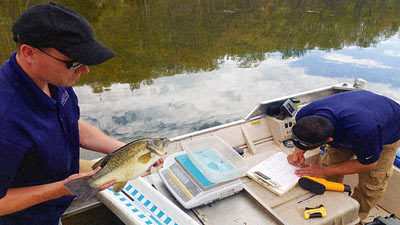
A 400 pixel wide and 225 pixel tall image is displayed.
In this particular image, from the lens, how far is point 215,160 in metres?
2.73

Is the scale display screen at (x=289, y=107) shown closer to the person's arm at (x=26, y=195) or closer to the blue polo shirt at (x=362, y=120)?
the blue polo shirt at (x=362, y=120)

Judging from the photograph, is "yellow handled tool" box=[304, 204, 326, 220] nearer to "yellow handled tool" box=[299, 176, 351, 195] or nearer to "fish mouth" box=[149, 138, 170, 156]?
"yellow handled tool" box=[299, 176, 351, 195]

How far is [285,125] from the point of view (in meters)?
5.16

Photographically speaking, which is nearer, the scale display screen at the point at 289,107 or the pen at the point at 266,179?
the pen at the point at 266,179

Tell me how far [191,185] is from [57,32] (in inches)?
66.9

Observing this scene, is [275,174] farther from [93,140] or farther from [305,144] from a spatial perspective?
[93,140]

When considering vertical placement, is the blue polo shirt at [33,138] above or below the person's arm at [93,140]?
above

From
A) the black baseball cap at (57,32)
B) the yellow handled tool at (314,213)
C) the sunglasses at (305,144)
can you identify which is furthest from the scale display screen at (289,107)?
the black baseball cap at (57,32)

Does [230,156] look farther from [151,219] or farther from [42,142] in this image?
[42,142]

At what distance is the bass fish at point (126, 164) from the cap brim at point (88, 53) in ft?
2.10

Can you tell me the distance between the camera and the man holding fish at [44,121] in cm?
142

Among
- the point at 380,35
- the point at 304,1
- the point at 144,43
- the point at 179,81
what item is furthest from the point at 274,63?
the point at 304,1

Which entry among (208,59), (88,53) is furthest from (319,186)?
(208,59)

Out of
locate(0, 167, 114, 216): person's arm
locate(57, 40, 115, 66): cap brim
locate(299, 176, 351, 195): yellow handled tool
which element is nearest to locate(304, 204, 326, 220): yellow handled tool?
locate(299, 176, 351, 195): yellow handled tool
